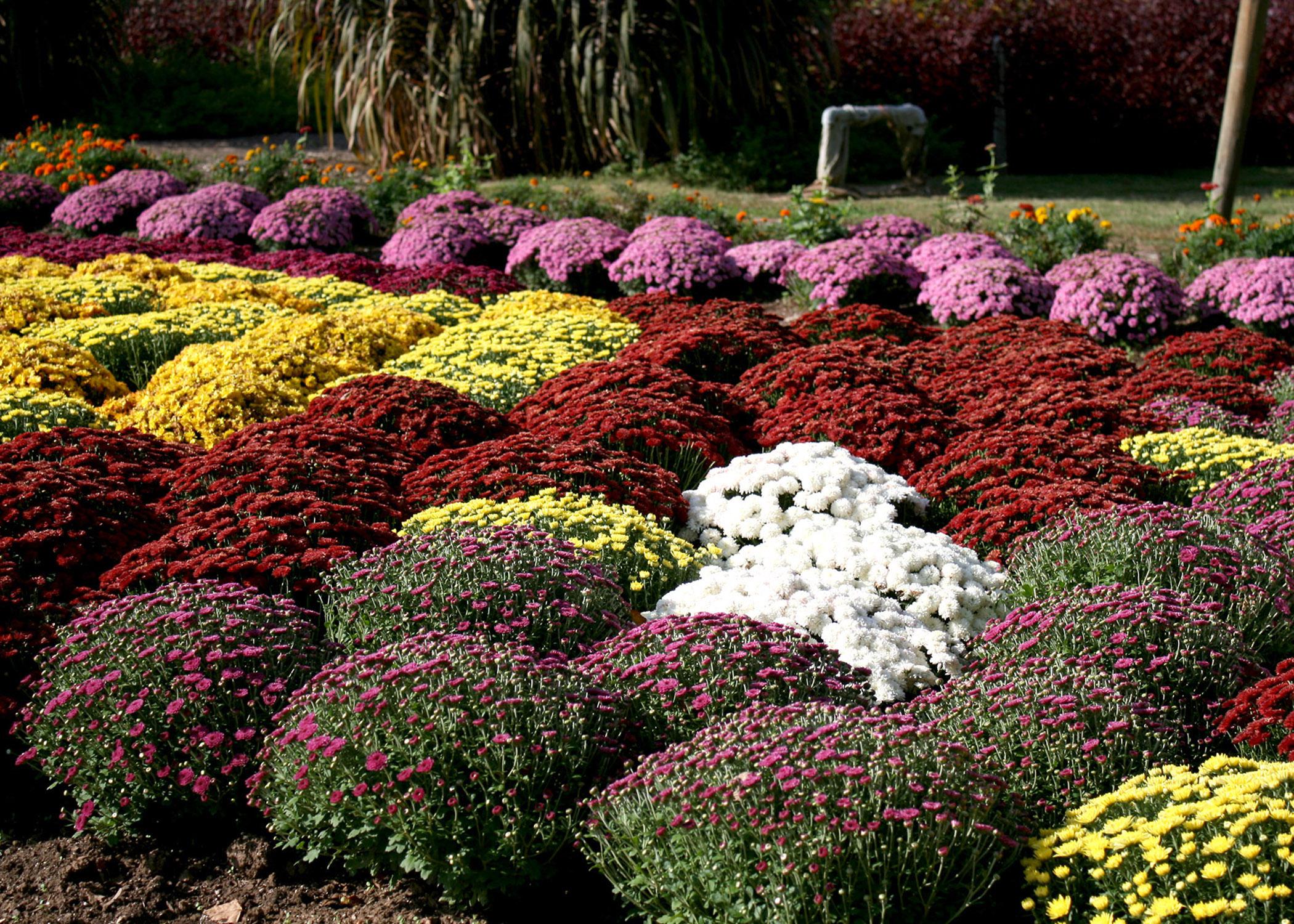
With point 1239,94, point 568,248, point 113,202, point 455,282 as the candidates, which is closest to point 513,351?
point 455,282

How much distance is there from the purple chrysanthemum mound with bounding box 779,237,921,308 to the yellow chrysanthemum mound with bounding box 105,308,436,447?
11.2 feet

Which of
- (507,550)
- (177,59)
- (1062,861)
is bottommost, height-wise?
(1062,861)

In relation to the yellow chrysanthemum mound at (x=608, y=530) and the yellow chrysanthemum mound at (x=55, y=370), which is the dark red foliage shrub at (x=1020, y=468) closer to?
the yellow chrysanthemum mound at (x=608, y=530)

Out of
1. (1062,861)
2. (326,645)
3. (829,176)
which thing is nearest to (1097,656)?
(1062,861)

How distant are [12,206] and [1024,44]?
53.0 feet

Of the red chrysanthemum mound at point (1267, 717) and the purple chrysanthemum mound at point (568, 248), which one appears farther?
the purple chrysanthemum mound at point (568, 248)

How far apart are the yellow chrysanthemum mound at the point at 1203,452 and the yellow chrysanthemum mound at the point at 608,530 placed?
8.66ft

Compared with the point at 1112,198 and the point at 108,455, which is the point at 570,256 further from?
the point at 1112,198

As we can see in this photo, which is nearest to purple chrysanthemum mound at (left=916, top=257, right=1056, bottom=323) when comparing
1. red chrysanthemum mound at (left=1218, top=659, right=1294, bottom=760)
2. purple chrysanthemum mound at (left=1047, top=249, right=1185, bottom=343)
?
purple chrysanthemum mound at (left=1047, top=249, right=1185, bottom=343)

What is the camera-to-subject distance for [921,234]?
12.0 metres

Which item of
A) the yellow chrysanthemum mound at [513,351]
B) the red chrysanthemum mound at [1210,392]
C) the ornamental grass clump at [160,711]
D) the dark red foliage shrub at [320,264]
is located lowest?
the ornamental grass clump at [160,711]

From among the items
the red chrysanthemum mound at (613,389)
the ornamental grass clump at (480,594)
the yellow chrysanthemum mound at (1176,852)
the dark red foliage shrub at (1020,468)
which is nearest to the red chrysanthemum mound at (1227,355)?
the dark red foliage shrub at (1020,468)

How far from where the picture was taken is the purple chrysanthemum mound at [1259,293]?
9664 mm

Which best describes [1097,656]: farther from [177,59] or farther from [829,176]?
[177,59]
